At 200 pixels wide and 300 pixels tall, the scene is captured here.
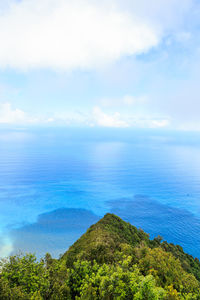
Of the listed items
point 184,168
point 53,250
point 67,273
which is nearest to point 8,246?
point 53,250

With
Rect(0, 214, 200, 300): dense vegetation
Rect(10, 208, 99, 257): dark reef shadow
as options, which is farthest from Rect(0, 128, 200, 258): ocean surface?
Rect(0, 214, 200, 300): dense vegetation

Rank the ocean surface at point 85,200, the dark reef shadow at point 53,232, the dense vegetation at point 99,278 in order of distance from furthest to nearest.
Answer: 1. the ocean surface at point 85,200
2. the dark reef shadow at point 53,232
3. the dense vegetation at point 99,278

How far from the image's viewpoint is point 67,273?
13.7m

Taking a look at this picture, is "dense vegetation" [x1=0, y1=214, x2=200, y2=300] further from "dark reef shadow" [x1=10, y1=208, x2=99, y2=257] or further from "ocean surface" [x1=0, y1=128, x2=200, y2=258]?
"ocean surface" [x1=0, y1=128, x2=200, y2=258]

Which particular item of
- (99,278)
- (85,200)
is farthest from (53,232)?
(99,278)

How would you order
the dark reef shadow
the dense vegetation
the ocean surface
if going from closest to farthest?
the dense vegetation
the dark reef shadow
the ocean surface

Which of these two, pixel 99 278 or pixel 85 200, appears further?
pixel 85 200

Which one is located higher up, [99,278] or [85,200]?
[85,200]

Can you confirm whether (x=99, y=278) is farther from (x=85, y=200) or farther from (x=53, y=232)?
(x=85, y=200)

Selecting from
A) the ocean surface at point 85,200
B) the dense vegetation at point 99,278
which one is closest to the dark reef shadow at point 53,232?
the ocean surface at point 85,200

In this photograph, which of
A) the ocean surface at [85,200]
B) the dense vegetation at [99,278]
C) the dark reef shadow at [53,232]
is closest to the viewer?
the dense vegetation at [99,278]

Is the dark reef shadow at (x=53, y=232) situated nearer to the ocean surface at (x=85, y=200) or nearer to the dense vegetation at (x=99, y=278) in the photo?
the ocean surface at (x=85, y=200)

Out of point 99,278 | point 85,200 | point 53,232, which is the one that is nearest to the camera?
point 99,278

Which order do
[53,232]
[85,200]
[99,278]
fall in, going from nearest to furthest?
1. [99,278]
2. [53,232]
3. [85,200]
